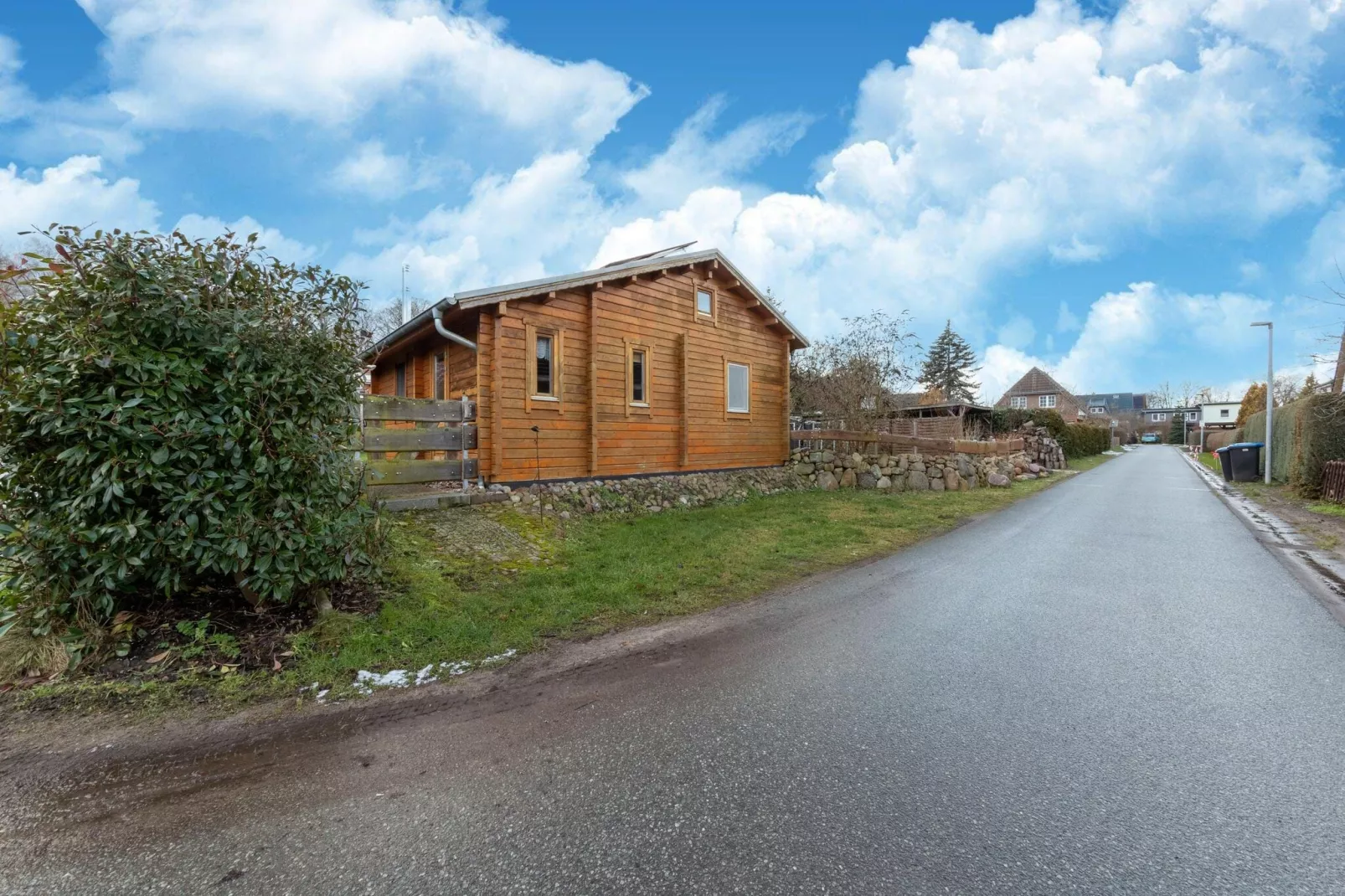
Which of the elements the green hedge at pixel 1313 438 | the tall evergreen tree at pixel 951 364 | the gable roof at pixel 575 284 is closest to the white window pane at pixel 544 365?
the gable roof at pixel 575 284

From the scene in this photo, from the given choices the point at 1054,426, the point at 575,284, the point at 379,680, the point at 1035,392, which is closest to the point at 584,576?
the point at 379,680

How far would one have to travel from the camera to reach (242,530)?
3.77 meters

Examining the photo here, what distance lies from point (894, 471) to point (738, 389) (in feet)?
16.4

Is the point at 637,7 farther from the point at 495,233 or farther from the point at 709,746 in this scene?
the point at 709,746

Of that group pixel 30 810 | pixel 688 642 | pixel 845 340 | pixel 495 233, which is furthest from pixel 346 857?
pixel 845 340

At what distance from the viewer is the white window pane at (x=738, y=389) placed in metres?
14.2

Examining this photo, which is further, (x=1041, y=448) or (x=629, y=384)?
(x=1041, y=448)

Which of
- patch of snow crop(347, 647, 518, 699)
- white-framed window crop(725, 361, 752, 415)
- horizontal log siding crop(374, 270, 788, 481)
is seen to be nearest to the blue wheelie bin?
horizontal log siding crop(374, 270, 788, 481)

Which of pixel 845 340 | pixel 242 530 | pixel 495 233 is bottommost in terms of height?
pixel 242 530

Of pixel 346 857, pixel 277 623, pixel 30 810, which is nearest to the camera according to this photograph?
pixel 346 857

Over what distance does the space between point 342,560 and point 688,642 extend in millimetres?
2681

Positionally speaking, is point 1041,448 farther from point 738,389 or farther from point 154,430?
point 154,430

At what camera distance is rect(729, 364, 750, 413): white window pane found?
14.2m

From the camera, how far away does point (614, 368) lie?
11633 millimetres
